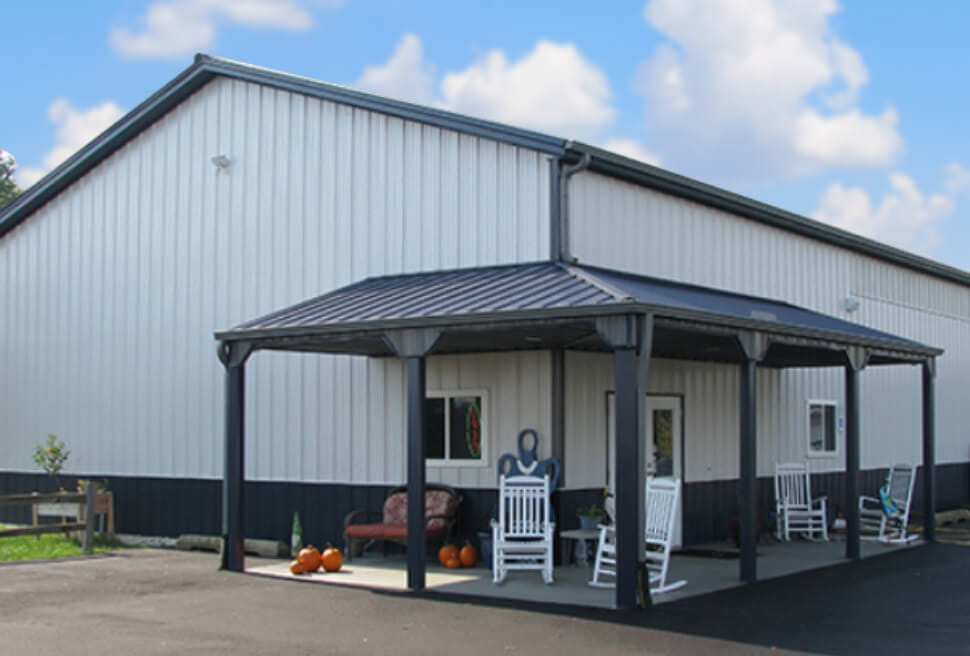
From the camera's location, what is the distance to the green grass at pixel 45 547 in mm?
14836

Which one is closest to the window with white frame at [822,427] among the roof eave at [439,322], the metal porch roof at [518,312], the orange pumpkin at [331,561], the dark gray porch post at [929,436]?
the dark gray porch post at [929,436]

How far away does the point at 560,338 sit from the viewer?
40.2 ft

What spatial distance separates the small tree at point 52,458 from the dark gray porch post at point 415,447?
8152mm

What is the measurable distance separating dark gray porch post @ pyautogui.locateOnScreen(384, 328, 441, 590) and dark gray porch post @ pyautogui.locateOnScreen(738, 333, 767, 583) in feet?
10.4

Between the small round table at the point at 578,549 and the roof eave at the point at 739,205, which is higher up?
the roof eave at the point at 739,205

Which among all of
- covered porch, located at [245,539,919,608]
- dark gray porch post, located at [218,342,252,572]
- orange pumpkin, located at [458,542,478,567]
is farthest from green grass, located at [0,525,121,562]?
orange pumpkin, located at [458,542,478,567]

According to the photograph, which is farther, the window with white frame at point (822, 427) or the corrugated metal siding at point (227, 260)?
the window with white frame at point (822, 427)

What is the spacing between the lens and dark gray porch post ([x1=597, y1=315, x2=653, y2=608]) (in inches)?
397

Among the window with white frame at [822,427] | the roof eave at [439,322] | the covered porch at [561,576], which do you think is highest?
the roof eave at [439,322]

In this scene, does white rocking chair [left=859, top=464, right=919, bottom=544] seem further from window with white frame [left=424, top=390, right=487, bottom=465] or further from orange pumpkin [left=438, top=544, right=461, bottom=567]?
orange pumpkin [left=438, top=544, right=461, bottom=567]

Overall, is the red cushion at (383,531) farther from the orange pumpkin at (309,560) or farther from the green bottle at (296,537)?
the green bottle at (296,537)

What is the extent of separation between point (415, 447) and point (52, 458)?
837 centimetres

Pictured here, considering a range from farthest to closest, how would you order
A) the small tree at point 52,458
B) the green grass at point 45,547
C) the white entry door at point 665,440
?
the small tree at point 52,458, the white entry door at point 665,440, the green grass at point 45,547

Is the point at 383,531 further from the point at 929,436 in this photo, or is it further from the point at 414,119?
the point at 929,436
